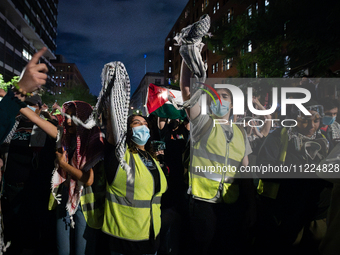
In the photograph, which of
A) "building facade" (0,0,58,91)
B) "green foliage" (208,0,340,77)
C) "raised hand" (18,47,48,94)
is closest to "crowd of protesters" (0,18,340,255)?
"raised hand" (18,47,48,94)

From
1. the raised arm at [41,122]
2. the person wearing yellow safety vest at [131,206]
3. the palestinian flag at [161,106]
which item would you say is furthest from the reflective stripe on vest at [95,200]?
the palestinian flag at [161,106]

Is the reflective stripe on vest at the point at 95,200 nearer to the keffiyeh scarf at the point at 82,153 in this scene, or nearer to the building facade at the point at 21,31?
the keffiyeh scarf at the point at 82,153

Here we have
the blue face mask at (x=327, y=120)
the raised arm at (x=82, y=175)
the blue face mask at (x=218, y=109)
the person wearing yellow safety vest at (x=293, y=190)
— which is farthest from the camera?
the blue face mask at (x=327, y=120)

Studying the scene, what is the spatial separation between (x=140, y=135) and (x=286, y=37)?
1.84 meters

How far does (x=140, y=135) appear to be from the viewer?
2371 millimetres

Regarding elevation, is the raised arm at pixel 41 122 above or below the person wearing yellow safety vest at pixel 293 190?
above

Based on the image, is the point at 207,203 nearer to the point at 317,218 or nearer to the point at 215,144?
the point at 215,144

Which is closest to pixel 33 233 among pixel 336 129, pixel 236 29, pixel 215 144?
pixel 215 144

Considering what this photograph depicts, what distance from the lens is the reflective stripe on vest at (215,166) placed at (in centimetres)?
242

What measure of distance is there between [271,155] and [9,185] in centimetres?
354

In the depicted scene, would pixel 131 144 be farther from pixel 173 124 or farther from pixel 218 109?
pixel 173 124

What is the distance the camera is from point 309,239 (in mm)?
2477

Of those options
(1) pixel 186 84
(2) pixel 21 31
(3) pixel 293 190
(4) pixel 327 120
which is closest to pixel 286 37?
(1) pixel 186 84

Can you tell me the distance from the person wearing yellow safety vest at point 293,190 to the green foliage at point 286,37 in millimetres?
613
